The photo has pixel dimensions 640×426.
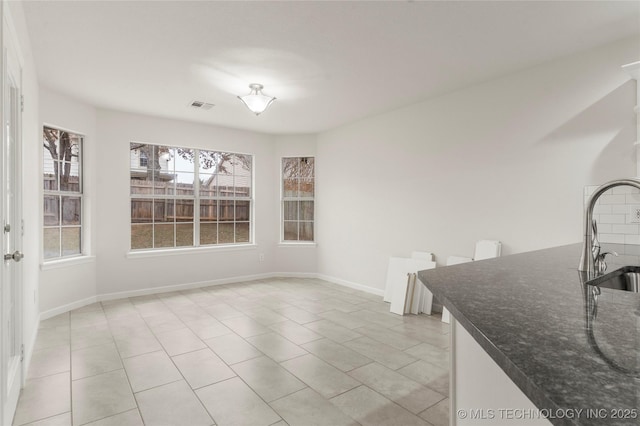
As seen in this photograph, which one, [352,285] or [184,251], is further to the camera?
[352,285]

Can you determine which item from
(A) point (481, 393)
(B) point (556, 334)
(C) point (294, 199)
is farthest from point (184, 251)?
(B) point (556, 334)

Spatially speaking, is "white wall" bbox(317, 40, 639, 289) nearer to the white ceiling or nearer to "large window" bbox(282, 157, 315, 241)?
the white ceiling

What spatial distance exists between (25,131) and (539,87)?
4674 mm

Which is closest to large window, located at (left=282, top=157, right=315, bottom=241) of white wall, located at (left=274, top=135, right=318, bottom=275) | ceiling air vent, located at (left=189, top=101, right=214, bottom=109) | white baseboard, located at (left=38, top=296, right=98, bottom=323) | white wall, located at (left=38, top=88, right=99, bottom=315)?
white wall, located at (left=274, top=135, right=318, bottom=275)

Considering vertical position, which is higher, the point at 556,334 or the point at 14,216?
the point at 14,216

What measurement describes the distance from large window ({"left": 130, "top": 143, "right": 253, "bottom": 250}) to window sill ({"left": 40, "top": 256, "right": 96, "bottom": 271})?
2.21 feet

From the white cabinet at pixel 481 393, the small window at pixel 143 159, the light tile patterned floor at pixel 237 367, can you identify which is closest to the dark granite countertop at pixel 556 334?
the white cabinet at pixel 481 393

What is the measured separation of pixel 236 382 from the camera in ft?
8.47

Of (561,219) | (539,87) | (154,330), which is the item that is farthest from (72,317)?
(539,87)

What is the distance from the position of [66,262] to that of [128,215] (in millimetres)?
1026

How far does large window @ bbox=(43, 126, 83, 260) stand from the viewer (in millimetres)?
4293

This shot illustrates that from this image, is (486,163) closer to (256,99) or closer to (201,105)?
(256,99)

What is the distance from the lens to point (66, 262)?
4.32 m

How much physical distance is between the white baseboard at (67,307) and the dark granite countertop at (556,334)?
14.8 feet
